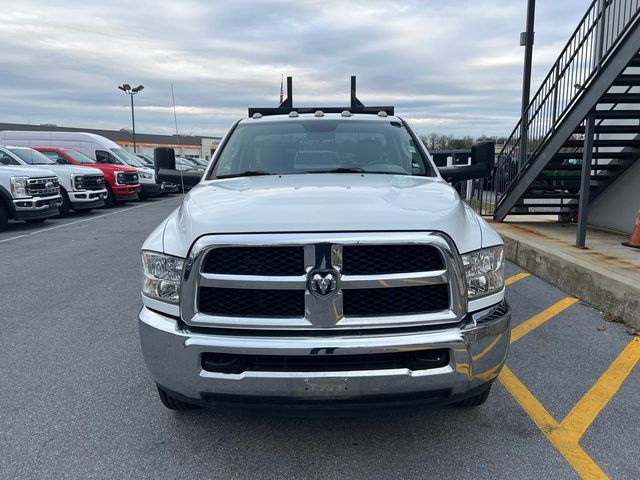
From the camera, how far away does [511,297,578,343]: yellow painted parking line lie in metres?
4.78

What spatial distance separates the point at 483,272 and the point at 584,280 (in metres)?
3.70

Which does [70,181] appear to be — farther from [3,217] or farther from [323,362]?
[323,362]

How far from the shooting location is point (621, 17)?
6.96 metres

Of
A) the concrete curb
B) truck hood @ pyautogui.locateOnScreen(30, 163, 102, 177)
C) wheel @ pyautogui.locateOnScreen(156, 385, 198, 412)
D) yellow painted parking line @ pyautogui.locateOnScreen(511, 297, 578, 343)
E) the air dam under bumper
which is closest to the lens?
the air dam under bumper

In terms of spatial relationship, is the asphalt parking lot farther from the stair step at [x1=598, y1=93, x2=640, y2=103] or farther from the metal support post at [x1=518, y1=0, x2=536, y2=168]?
the metal support post at [x1=518, y1=0, x2=536, y2=168]

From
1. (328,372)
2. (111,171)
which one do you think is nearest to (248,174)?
(328,372)

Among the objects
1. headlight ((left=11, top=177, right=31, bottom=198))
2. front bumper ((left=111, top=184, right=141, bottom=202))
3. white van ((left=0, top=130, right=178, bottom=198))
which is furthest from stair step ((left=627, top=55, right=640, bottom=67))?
white van ((left=0, top=130, right=178, bottom=198))

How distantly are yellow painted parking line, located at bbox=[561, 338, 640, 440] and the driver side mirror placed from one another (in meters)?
1.78

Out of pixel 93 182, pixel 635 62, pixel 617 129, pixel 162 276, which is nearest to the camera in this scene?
pixel 162 276

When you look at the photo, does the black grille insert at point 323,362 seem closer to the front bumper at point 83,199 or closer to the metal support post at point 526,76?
the metal support post at point 526,76

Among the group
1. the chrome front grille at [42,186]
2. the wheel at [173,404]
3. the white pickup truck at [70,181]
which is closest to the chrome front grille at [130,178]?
the white pickup truck at [70,181]

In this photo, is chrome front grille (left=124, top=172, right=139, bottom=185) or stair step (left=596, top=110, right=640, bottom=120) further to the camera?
chrome front grille (left=124, top=172, right=139, bottom=185)

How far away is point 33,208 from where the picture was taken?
473 inches

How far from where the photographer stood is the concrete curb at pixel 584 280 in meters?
4.97
